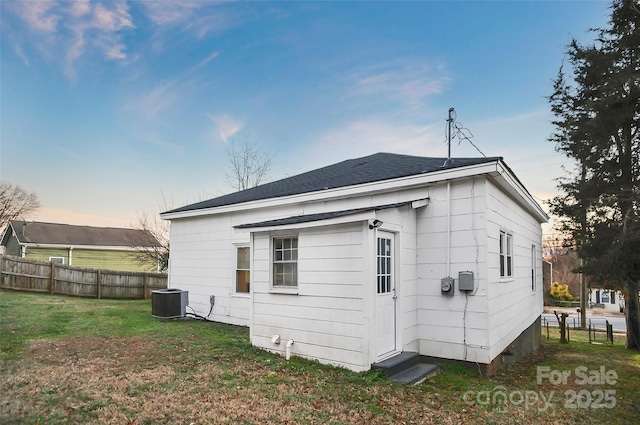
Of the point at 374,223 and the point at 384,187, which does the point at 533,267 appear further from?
the point at 374,223

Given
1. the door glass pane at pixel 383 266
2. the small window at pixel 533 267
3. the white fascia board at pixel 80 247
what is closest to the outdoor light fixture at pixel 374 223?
the door glass pane at pixel 383 266

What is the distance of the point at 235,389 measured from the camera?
4.94 meters

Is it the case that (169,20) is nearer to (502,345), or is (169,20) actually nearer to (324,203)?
(324,203)

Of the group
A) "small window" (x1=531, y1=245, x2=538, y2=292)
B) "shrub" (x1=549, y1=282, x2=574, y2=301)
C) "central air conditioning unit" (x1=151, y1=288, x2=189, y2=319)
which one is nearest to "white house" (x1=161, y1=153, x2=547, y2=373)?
"small window" (x1=531, y1=245, x2=538, y2=292)

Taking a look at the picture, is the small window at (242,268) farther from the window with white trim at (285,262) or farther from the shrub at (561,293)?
the shrub at (561,293)

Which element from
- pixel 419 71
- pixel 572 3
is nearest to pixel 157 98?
pixel 419 71

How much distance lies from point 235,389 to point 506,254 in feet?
19.7

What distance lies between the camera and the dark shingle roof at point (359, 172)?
7.46m

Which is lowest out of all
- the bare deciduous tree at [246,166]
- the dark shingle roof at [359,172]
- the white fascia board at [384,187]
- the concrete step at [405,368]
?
the concrete step at [405,368]

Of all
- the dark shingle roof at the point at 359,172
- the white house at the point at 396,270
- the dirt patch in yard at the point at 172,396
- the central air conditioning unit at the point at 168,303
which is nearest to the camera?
the dirt patch in yard at the point at 172,396

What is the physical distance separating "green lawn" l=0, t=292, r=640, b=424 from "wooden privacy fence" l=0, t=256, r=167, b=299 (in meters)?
8.17

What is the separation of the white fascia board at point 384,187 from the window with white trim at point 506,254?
3.21 ft

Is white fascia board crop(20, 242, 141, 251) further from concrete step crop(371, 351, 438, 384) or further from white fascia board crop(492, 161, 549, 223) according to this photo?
white fascia board crop(492, 161, 549, 223)

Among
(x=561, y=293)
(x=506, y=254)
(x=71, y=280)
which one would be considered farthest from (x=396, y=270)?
(x=561, y=293)
